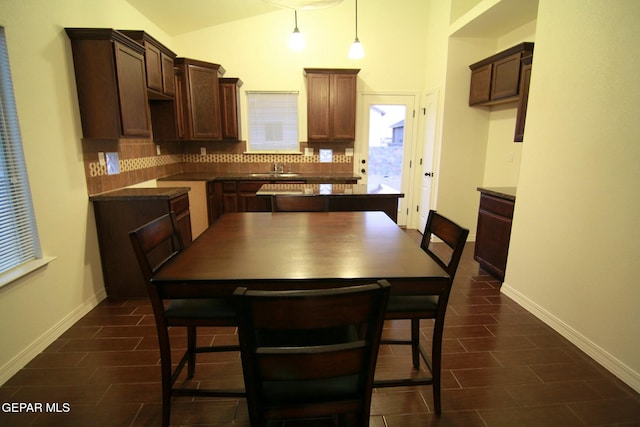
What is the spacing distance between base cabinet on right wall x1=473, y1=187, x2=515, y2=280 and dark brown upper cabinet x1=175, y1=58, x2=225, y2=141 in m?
3.51

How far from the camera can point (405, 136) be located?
16.4 ft

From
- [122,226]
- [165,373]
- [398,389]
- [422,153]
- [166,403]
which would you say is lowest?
[398,389]

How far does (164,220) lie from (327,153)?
11.8 ft

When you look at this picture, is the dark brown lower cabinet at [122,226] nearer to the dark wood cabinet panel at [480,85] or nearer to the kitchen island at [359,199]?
the kitchen island at [359,199]

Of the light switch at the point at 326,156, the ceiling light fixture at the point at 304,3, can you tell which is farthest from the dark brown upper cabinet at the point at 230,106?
the ceiling light fixture at the point at 304,3

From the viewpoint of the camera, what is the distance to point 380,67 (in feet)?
15.7

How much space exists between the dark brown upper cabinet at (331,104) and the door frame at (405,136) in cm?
34

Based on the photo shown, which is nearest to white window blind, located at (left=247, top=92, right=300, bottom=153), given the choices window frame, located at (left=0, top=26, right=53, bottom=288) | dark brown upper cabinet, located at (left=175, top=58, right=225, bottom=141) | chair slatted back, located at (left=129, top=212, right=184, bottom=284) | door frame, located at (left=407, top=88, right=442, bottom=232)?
dark brown upper cabinet, located at (left=175, top=58, right=225, bottom=141)

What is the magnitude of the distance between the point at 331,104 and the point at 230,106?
1435mm

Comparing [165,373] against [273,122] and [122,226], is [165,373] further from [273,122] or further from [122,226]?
[273,122]

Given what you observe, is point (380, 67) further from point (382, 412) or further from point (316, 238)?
point (382, 412)

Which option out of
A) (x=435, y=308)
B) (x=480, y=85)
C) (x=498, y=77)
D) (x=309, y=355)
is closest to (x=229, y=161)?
(x=480, y=85)

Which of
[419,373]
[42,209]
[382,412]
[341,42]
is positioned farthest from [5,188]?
[341,42]

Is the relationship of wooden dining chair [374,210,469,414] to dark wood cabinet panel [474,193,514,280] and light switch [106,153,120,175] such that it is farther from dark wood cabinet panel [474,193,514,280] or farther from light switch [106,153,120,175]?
light switch [106,153,120,175]
